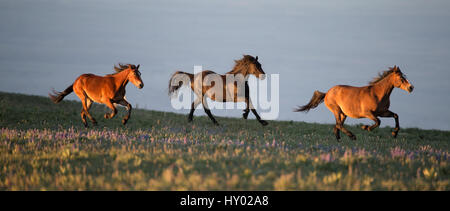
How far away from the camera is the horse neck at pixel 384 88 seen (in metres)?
14.7

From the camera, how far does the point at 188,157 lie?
849 centimetres

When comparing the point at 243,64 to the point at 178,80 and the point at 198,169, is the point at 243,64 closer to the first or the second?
the point at 178,80

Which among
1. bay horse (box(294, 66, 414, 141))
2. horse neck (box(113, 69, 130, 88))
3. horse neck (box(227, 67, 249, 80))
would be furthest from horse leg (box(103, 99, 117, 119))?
bay horse (box(294, 66, 414, 141))

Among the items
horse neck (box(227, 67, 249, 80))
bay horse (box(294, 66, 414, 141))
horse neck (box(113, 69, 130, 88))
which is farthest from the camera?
horse neck (box(227, 67, 249, 80))

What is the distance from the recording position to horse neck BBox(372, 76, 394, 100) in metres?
14.7

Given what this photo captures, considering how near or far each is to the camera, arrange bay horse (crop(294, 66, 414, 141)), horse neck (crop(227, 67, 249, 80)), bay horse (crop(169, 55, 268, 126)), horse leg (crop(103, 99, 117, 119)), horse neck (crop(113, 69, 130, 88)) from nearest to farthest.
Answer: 1. bay horse (crop(294, 66, 414, 141))
2. horse leg (crop(103, 99, 117, 119))
3. horse neck (crop(113, 69, 130, 88))
4. bay horse (crop(169, 55, 268, 126))
5. horse neck (crop(227, 67, 249, 80))

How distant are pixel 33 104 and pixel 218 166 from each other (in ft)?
75.1

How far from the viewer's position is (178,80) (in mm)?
20375

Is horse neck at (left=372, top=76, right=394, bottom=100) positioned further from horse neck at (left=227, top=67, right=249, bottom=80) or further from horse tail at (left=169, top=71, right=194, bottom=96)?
horse tail at (left=169, top=71, right=194, bottom=96)

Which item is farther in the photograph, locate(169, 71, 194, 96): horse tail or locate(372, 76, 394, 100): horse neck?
locate(169, 71, 194, 96): horse tail

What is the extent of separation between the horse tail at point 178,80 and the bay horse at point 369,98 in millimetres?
7646

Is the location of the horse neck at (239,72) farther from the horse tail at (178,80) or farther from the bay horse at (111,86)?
the bay horse at (111,86)

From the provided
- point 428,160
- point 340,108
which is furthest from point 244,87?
point 428,160
